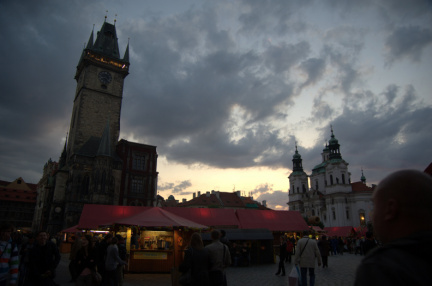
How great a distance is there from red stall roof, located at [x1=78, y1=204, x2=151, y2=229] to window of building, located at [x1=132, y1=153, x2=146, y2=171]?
24097 mm

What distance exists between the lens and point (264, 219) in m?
23.3

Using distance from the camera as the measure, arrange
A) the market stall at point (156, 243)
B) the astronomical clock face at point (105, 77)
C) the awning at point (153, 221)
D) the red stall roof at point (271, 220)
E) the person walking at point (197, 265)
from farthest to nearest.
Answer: the astronomical clock face at point (105, 77), the red stall roof at point (271, 220), the market stall at point (156, 243), the awning at point (153, 221), the person walking at point (197, 265)

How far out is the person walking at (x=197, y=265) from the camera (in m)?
5.43

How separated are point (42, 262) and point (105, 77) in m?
44.5

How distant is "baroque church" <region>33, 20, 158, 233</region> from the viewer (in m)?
36.6

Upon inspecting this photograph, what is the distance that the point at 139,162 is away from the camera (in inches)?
1708

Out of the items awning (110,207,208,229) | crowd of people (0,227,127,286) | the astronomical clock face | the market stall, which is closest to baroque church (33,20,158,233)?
the astronomical clock face

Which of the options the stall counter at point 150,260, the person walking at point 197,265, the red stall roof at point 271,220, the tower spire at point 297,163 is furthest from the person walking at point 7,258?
the tower spire at point 297,163

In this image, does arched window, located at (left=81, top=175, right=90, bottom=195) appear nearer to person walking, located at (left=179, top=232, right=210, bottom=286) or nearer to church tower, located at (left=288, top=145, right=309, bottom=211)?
person walking, located at (left=179, top=232, right=210, bottom=286)

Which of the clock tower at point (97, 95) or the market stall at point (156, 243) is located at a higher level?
the clock tower at point (97, 95)

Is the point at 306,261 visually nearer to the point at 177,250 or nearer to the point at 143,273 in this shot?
the point at 177,250

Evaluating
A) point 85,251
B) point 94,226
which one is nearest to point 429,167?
point 85,251

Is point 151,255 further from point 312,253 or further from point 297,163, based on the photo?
point 297,163

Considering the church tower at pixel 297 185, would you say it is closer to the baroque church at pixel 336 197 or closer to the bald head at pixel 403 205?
the baroque church at pixel 336 197
